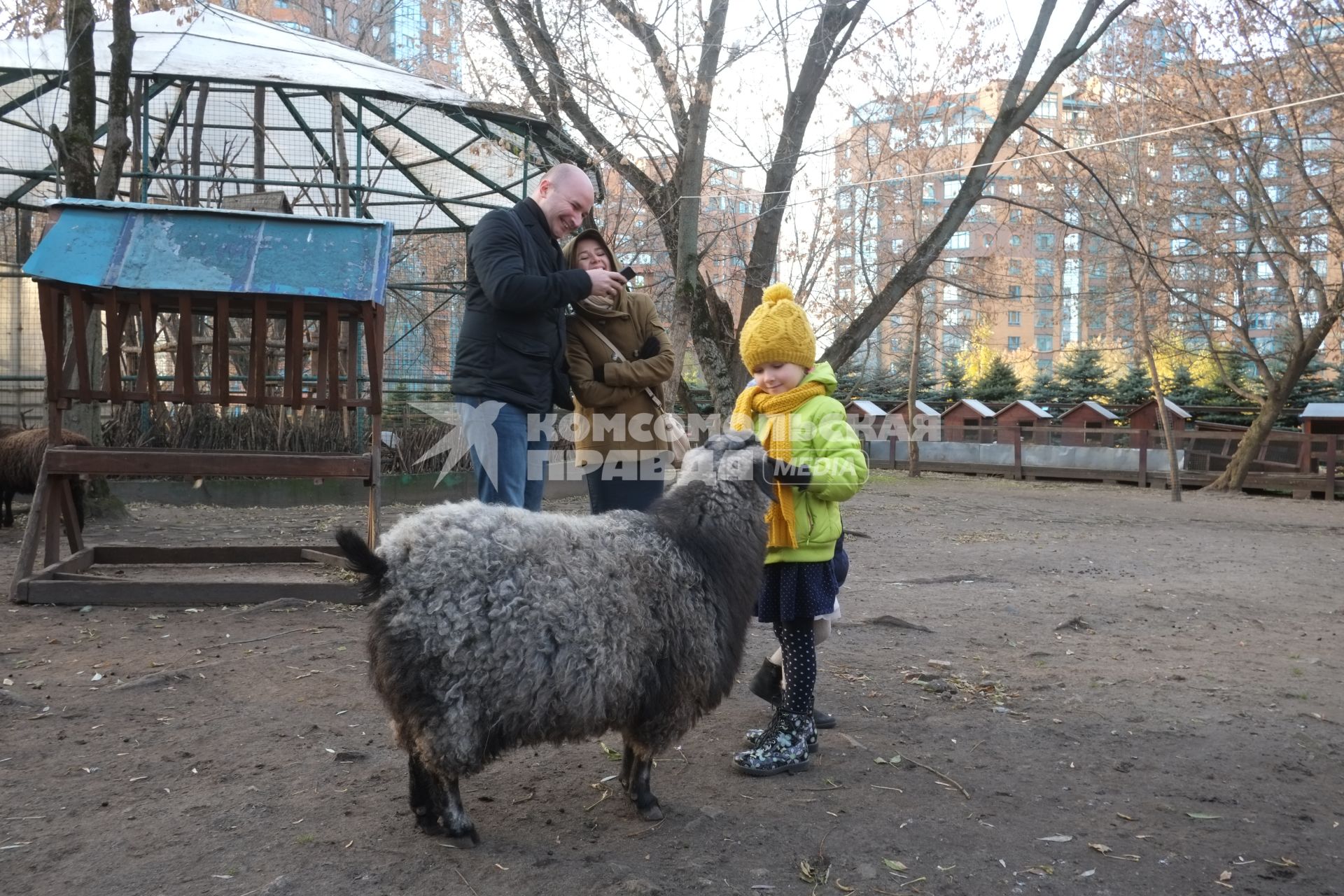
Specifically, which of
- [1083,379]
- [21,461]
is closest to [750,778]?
[21,461]

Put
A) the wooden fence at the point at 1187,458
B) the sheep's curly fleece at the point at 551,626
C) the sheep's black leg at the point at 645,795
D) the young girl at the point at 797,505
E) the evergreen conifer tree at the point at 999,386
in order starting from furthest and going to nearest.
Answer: the evergreen conifer tree at the point at 999,386, the wooden fence at the point at 1187,458, the young girl at the point at 797,505, the sheep's black leg at the point at 645,795, the sheep's curly fleece at the point at 551,626

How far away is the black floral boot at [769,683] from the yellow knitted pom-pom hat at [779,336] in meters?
1.27

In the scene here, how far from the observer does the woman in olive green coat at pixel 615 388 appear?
4184 mm

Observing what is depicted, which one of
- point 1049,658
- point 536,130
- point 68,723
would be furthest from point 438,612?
point 536,130

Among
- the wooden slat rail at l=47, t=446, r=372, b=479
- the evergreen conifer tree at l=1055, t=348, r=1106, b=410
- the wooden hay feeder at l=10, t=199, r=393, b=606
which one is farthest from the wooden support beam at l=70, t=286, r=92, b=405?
the evergreen conifer tree at l=1055, t=348, r=1106, b=410

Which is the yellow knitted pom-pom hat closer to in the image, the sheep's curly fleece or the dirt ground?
the sheep's curly fleece

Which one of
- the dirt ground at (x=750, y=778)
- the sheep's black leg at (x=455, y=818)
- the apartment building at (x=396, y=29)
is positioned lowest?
the dirt ground at (x=750, y=778)

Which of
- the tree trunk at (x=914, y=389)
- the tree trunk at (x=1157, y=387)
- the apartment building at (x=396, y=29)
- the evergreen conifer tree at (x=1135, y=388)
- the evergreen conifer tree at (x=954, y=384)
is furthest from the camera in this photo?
the evergreen conifer tree at (x=954, y=384)

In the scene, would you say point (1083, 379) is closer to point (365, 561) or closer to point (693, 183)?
point (693, 183)

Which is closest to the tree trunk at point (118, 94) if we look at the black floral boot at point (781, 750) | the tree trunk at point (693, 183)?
the tree trunk at point (693, 183)

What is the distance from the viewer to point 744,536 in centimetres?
336

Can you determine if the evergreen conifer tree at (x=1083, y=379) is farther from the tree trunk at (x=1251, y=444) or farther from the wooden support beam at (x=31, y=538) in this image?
the wooden support beam at (x=31, y=538)

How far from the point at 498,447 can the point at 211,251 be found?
2.88m

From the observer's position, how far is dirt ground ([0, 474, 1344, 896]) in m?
2.74
